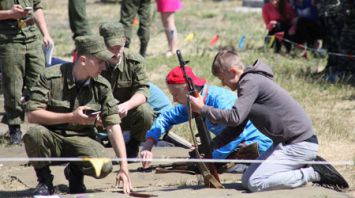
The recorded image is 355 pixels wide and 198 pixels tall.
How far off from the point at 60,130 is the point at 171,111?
97cm

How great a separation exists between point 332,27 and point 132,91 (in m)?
5.08

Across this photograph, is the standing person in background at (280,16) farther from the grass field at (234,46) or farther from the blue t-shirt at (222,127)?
the blue t-shirt at (222,127)

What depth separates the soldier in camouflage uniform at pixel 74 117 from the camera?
588 cm

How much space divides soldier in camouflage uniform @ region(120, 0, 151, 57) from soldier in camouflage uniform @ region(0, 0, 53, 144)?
12.3ft

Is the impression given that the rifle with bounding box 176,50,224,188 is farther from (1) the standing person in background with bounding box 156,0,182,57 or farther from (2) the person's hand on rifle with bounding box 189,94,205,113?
(1) the standing person in background with bounding box 156,0,182,57

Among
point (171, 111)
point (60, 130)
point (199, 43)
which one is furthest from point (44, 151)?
point (199, 43)

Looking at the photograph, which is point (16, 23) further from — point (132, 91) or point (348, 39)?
point (348, 39)

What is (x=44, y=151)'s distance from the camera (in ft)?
19.5

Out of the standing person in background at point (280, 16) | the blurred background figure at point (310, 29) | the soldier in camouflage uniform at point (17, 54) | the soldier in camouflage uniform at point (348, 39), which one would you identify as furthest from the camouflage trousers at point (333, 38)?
the soldier in camouflage uniform at point (17, 54)

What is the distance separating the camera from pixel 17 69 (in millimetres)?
7805

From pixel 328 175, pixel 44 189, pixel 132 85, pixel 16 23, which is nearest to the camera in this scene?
pixel 44 189

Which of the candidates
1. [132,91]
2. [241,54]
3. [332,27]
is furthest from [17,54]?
[241,54]

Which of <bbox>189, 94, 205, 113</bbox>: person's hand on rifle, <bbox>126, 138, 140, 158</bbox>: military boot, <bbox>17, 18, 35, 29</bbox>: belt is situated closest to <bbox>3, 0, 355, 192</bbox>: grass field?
<bbox>126, 138, 140, 158</bbox>: military boot

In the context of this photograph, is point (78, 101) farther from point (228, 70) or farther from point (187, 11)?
point (187, 11)
